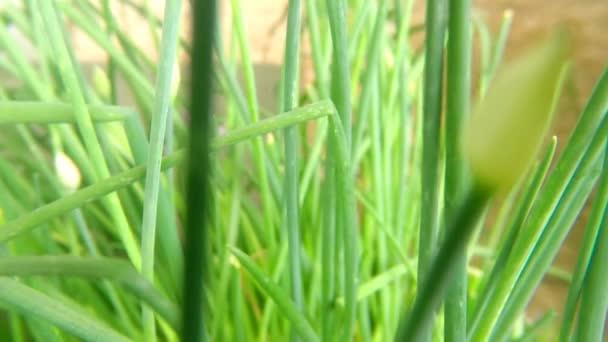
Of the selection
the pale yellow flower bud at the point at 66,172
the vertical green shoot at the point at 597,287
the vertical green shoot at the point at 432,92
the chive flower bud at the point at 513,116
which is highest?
the chive flower bud at the point at 513,116

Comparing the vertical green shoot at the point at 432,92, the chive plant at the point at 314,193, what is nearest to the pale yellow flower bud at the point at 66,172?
the chive plant at the point at 314,193

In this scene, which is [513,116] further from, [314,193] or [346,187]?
[314,193]

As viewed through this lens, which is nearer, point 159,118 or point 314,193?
point 159,118

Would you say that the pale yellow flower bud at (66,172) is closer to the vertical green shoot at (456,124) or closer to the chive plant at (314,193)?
the chive plant at (314,193)

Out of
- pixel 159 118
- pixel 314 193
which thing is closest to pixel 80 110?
pixel 159 118

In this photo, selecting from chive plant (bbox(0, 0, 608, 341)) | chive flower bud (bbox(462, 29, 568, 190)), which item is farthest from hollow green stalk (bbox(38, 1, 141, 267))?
chive flower bud (bbox(462, 29, 568, 190))

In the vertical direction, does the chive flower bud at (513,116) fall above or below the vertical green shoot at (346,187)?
above

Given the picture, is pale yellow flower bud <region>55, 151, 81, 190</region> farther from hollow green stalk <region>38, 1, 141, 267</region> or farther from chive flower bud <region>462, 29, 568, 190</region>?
chive flower bud <region>462, 29, 568, 190</region>

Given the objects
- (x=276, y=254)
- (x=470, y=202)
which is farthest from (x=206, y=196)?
(x=276, y=254)
